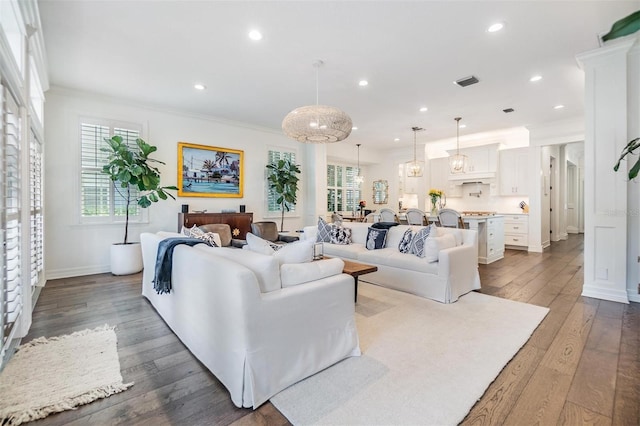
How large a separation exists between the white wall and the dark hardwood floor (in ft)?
3.67

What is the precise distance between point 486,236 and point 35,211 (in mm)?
6797

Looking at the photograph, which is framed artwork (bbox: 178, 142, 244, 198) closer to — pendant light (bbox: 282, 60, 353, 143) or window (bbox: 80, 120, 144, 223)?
window (bbox: 80, 120, 144, 223)

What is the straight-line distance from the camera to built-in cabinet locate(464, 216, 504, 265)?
215 inches

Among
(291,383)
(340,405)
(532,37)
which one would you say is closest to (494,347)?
(340,405)

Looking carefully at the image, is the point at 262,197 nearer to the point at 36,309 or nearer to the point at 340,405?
the point at 36,309

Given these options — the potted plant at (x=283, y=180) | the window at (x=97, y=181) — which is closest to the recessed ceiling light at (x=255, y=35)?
the window at (x=97, y=181)

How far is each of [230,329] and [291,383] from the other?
525 mm

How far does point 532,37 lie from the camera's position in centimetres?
315

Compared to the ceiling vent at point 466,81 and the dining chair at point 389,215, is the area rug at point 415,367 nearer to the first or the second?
the dining chair at point 389,215

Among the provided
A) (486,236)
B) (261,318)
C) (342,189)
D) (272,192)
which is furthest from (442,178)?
(261,318)

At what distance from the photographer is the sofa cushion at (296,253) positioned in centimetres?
208

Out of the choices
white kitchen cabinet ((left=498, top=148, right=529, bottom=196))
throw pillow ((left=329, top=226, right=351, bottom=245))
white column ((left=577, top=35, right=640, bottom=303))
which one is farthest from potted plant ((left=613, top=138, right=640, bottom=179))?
white kitchen cabinet ((left=498, top=148, right=529, bottom=196))

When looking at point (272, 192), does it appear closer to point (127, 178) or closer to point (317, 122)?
point (127, 178)

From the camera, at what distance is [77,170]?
182 inches
